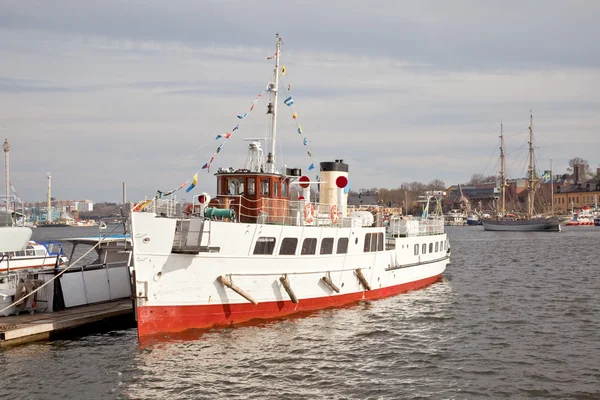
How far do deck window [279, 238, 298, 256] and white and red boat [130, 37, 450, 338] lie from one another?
0.14 feet

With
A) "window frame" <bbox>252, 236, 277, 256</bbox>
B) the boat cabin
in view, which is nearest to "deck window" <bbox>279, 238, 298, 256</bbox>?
"window frame" <bbox>252, 236, 277, 256</bbox>

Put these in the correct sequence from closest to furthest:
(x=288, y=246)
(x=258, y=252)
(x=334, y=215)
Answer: (x=258, y=252) → (x=288, y=246) → (x=334, y=215)

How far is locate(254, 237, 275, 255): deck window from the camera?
22797 mm

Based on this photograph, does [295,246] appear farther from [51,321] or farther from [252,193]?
[51,321]

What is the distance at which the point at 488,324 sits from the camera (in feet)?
83.4

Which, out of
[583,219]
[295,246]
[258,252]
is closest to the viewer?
[258,252]

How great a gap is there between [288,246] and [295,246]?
40 centimetres

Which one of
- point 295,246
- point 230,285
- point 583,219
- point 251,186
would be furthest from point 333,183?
point 583,219

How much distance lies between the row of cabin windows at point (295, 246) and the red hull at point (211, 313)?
2.03 metres

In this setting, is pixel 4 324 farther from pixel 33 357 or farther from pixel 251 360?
pixel 251 360

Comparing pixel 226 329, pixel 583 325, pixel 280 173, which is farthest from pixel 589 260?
pixel 226 329

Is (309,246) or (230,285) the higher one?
(309,246)

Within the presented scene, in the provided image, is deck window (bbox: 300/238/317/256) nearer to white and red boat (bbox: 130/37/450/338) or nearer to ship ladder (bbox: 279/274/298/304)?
white and red boat (bbox: 130/37/450/338)

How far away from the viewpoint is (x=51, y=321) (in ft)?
70.3
